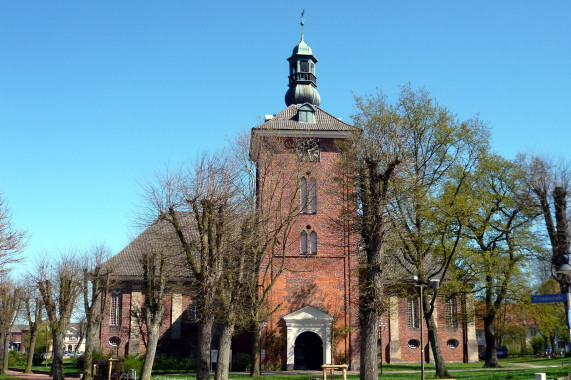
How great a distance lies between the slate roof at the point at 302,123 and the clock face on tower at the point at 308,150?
952 mm

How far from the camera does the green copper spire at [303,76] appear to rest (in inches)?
1724

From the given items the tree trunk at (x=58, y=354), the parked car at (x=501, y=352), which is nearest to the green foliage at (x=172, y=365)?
the tree trunk at (x=58, y=354)

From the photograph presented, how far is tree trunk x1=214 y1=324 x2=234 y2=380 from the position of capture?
23719mm

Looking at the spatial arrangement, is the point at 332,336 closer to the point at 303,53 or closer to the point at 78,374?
the point at 78,374

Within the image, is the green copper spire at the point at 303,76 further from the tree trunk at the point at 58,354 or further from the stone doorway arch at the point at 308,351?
the tree trunk at the point at 58,354

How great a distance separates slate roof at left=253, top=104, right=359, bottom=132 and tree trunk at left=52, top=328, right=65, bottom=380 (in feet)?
57.9

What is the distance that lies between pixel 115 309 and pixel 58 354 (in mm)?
13300

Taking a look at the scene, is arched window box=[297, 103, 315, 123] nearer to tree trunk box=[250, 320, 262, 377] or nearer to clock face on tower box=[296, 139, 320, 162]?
clock face on tower box=[296, 139, 320, 162]

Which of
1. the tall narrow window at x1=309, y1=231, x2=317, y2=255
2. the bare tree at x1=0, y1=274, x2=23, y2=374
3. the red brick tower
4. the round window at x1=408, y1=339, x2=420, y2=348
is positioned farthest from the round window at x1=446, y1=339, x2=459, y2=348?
the bare tree at x1=0, y1=274, x2=23, y2=374

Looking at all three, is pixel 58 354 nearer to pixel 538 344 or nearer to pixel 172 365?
pixel 172 365

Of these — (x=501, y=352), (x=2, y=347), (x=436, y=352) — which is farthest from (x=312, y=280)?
(x=501, y=352)

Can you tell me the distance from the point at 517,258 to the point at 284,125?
17012mm

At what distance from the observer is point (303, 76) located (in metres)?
44.2

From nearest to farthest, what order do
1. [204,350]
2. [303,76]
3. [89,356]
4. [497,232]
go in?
1. [204,350]
2. [89,356]
3. [497,232]
4. [303,76]
